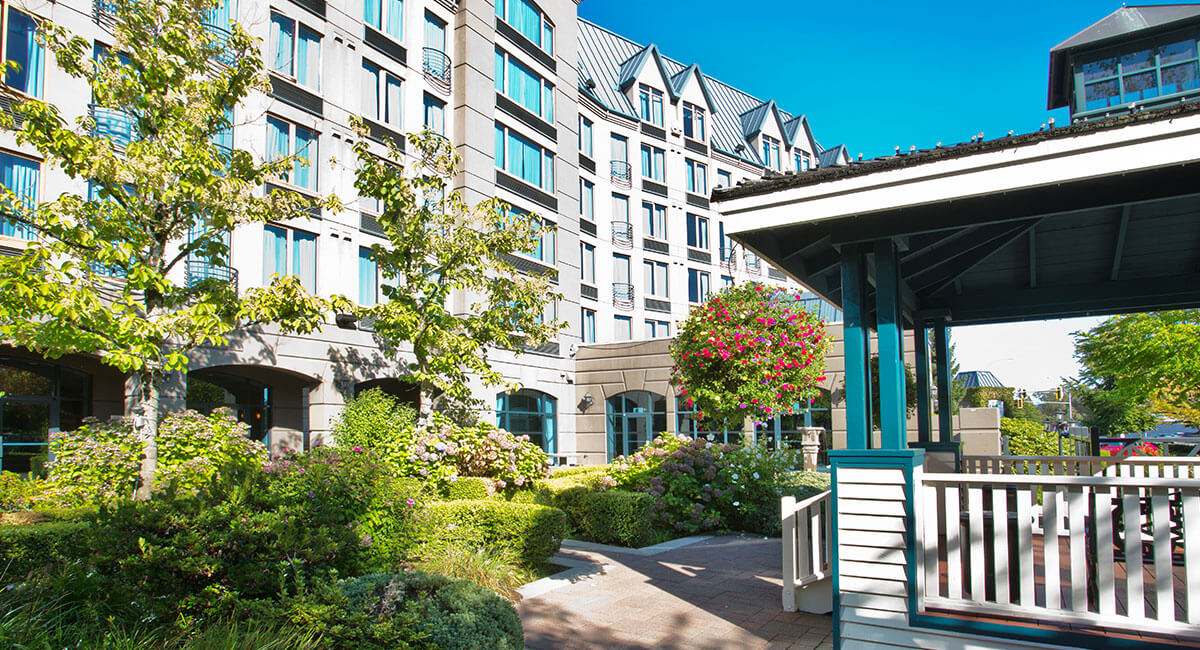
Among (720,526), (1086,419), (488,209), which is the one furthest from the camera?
(1086,419)

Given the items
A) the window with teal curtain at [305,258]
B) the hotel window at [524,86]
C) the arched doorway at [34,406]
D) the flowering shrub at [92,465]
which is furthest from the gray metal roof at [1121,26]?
the arched doorway at [34,406]

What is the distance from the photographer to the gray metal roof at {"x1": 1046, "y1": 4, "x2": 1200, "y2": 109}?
1986cm

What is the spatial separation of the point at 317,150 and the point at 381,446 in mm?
7829

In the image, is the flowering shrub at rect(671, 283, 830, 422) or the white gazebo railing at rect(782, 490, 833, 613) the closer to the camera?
the white gazebo railing at rect(782, 490, 833, 613)

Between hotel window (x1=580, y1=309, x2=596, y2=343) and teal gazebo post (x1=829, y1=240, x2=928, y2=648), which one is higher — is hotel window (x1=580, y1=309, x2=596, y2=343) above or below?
above

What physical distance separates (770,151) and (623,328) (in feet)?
46.7

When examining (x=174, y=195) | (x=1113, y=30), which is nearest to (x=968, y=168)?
(x=174, y=195)

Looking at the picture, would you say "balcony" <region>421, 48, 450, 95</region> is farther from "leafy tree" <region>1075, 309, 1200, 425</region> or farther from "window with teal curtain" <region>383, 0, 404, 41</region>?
"leafy tree" <region>1075, 309, 1200, 425</region>

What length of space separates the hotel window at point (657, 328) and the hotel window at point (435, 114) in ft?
42.4

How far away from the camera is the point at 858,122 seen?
28.4 metres

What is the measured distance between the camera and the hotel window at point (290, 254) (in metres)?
15.9

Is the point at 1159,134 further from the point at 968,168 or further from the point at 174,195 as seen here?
the point at 174,195

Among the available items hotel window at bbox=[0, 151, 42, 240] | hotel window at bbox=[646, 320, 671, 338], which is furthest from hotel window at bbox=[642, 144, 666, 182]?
hotel window at bbox=[0, 151, 42, 240]

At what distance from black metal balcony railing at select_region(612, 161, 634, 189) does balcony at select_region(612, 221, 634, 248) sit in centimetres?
150
